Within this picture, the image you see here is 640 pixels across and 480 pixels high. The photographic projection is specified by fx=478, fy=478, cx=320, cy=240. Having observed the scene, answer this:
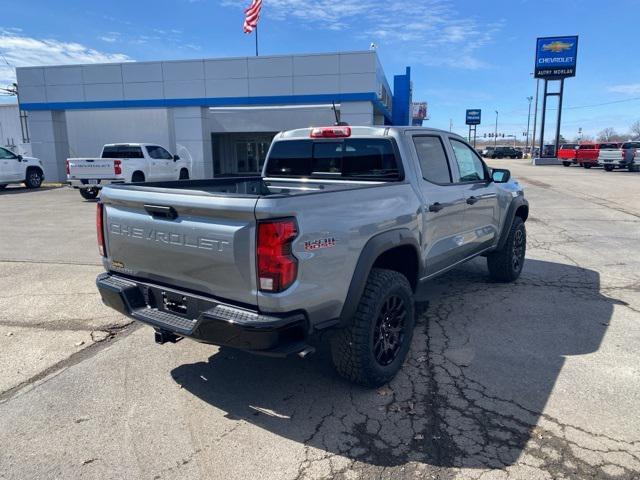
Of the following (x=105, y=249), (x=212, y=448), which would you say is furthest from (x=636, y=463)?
(x=105, y=249)

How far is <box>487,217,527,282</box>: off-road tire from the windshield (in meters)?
2.58

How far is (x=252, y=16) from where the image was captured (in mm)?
24891

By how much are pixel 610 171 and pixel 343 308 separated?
36134 millimetres

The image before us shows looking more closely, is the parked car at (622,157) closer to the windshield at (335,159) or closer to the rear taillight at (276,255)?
the windshield at (335,159)

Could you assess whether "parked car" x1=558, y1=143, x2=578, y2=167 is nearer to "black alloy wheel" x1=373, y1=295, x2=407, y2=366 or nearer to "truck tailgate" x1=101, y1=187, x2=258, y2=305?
"black alloy wheel" x1=373, y1=295, x2=407, y2=366

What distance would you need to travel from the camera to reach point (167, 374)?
3.83 meters

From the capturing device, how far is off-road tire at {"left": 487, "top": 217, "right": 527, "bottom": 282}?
6.08 metres

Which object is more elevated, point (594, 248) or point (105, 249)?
point (105, 249)

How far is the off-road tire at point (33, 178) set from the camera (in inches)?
773

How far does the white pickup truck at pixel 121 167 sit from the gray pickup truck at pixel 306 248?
9868 mm

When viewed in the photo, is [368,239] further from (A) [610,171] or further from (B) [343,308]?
(A) [610,171]

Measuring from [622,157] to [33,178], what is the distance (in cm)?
3401

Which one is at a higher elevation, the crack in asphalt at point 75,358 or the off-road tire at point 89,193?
the off-road tire at point 89,193

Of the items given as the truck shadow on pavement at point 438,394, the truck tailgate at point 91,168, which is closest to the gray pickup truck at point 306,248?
the truck shadow on pavement at point 438,394
